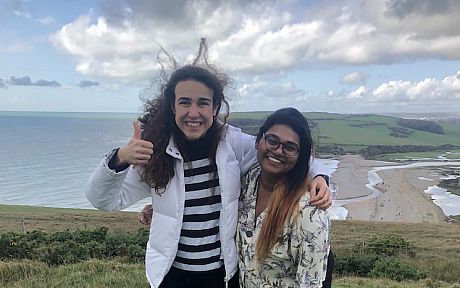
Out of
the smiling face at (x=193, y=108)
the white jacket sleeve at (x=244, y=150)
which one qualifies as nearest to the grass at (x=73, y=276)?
the white jacket sleeve at (x=244, y=150)

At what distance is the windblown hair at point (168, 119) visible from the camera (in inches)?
95.3

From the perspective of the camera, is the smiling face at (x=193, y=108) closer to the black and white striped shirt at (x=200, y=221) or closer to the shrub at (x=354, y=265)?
the black and white striped shirt at (x=200, y=221)

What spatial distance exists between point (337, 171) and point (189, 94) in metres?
53.1

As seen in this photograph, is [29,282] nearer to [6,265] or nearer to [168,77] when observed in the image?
[6,265]

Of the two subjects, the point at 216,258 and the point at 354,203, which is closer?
the point at 216,258

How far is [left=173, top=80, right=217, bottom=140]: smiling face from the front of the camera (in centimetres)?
242

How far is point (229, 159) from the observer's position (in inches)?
99.7

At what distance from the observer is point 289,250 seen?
221 centimetres

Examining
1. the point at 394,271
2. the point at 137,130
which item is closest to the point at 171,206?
the point at 137,130

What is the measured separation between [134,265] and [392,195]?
36480mm

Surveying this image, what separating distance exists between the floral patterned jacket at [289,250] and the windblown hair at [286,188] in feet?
0.10

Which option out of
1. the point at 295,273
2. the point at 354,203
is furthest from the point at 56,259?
the point at 354,203

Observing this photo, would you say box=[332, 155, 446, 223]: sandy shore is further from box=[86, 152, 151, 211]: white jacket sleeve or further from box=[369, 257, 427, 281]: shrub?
box=[86, 152, 151, 211]: white jacket sleeve

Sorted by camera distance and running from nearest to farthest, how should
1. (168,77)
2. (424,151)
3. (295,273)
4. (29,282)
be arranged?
(295,273) → (168,77) → (29,282) → (424,151)
